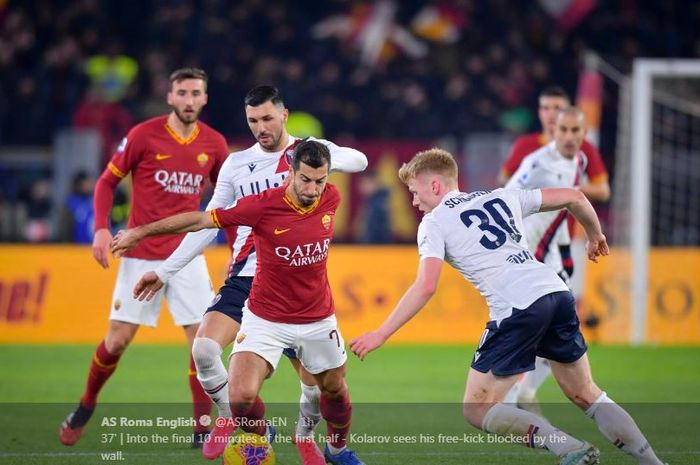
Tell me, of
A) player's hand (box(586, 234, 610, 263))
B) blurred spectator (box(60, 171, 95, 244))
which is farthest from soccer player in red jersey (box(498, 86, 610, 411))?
blurred spectator (box(60, 171, 95, 244))

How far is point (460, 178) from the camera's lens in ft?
58.7

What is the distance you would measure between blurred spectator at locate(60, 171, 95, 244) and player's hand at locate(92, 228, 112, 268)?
860 centimetres

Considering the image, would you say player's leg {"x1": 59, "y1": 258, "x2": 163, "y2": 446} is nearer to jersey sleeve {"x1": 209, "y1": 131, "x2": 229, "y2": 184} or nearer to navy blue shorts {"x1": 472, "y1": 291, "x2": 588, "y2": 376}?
A: jersey sleeve {"x1": 209, "y1": 131, "x2": 229, "y2": 184}

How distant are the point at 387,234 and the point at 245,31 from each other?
5.84 meters

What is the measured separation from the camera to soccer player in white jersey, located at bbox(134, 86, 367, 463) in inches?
277

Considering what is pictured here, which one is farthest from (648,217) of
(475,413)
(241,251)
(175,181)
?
(475,413)

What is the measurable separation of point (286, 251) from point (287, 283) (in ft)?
0.61

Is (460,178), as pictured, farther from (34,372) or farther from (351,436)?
(351,436)

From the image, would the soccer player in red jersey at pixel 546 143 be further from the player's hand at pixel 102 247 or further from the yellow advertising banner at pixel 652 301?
the yellow advertising banner at pixel 652 301

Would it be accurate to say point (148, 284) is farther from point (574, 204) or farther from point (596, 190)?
point (596, 190)

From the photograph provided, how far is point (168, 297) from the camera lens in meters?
A: 8.22

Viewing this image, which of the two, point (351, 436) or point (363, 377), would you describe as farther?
point (363, 377)

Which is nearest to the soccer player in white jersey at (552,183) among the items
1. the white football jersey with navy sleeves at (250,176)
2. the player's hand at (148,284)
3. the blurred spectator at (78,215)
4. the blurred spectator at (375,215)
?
the white football jersey with navy sleeves at (250,176)

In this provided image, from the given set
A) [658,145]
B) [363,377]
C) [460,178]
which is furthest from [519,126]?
[363,377]
